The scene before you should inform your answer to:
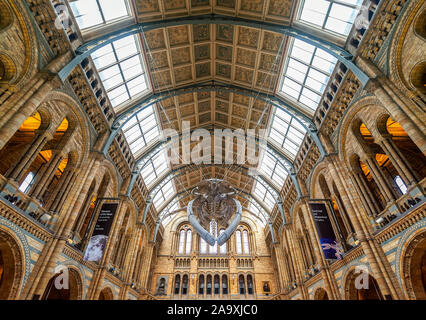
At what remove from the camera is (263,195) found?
2939cm

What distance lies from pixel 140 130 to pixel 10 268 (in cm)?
1282

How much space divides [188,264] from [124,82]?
2472 cm

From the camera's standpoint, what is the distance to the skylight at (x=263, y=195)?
2841 centimetres

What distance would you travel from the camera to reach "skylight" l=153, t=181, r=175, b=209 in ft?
93.0

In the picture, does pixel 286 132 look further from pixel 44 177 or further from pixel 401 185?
pixel 44 177

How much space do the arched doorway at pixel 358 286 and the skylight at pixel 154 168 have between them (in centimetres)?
1897

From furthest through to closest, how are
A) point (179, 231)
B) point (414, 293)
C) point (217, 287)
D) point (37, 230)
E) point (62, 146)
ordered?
point (179, 231), point (217, 287), point (62, 146), point (37, 230), point (414, 293)

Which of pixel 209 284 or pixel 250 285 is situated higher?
pixel 209 284

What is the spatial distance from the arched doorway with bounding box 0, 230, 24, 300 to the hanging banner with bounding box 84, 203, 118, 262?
9.41ft

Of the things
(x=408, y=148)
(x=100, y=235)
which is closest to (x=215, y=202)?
(x=100, y=235)

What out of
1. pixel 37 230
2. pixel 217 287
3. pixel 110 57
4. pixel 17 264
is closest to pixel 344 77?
pixel 110 57

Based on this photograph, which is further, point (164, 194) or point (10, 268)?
point (164, 194)

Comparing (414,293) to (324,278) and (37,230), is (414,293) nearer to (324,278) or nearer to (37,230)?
(324,278)

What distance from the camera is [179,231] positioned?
33344mm
